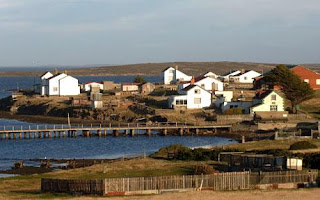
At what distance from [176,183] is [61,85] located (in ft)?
246

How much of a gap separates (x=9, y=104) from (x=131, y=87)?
18.3 metres

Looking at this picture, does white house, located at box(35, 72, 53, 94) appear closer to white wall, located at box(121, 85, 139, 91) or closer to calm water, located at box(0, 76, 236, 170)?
white wall, located at box(121, 85, 139, 91)

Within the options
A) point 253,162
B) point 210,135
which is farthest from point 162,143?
point 253,162

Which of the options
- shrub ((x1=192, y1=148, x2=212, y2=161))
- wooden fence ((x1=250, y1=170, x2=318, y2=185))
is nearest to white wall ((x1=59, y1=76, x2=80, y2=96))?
shrub ((x1=192, y1=148, x2=212, y2=161))

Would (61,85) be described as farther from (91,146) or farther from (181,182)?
(181,182)

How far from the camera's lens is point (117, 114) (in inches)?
3989

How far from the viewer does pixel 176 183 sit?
4212 cm

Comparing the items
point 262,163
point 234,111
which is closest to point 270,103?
point 234,111

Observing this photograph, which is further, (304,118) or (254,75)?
(254,75)

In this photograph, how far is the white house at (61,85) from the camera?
378 feet

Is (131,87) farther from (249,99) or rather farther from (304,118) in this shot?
(304,118)

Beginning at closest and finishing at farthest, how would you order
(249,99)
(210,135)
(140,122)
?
(210,135), (140,122), (249,99)

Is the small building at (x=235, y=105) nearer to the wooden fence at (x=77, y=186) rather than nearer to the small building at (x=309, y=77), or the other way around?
the small building at (x=309, y=77)

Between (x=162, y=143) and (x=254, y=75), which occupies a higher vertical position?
(x=254, y=75)
